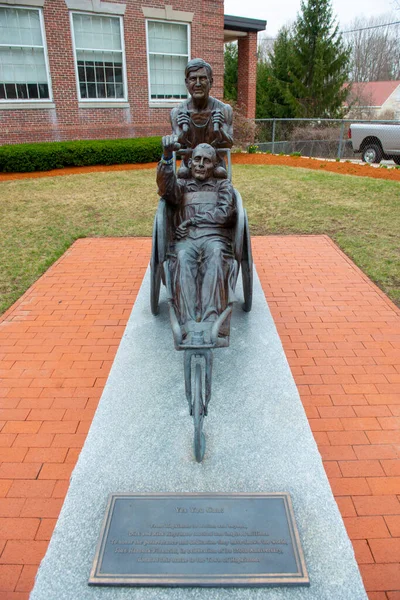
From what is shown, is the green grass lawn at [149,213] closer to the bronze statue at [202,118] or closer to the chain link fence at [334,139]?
the bronze statue at [202,118]

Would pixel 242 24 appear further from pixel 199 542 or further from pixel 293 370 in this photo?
pixel 199 542

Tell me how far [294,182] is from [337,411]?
8.90m

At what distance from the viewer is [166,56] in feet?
50.6

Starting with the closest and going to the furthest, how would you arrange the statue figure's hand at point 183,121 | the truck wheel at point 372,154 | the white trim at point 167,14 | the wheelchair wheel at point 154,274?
the wheelchair wheel at point 154,274 < the statue figure's hand at point 183,121 < the white trim at point 167,14 < the truck wheel at point 372,154

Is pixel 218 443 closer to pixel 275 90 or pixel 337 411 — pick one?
pixel 337 411

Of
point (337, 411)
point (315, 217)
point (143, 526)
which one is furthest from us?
point (315, 217)

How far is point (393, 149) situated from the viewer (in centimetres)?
1482

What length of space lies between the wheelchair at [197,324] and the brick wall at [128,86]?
38.0 feet

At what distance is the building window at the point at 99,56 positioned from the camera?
555 inches

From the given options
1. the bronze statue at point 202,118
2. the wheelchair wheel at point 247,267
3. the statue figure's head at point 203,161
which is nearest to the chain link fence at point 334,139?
the bronze statue at point 202,118

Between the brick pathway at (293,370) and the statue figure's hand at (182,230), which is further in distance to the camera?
the statue figure's hand at (182,230)

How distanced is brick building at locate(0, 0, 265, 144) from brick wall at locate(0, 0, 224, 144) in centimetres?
3

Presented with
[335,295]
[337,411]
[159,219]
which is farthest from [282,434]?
[335,295]

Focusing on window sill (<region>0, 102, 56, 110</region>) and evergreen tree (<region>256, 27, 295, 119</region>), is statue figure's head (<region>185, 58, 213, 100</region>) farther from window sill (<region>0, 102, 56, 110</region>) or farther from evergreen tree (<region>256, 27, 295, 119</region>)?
evergreen tree (<region>256, 27, 295, 119</region>)
